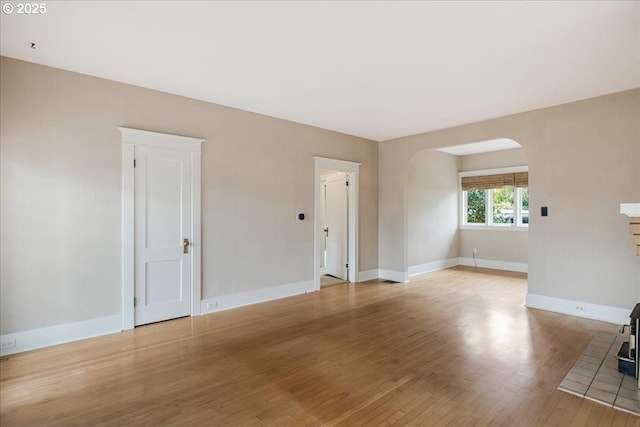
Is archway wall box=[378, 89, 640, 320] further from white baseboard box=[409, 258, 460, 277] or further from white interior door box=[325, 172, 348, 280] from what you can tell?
white interior door box=[325, 172, 348, 280]

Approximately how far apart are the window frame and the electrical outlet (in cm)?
868

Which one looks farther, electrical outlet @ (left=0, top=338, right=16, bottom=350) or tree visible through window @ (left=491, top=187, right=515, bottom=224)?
tree visible through window @ (left=491, top=187, right=515, bottom=224)

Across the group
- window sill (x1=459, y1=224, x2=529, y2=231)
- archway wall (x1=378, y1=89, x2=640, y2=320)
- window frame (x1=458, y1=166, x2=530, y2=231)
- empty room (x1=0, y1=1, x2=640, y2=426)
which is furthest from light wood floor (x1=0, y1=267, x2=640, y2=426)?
window frame (x1=458, y1=166, x2=530, y2=231)

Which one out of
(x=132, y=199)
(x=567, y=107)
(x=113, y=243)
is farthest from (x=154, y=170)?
(x=567, y=107)

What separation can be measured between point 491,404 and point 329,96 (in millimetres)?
3615

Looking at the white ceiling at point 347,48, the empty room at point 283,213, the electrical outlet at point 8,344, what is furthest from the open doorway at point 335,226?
the electrical outlet at point 8,344

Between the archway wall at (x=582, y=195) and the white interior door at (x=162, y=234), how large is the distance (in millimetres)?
4755

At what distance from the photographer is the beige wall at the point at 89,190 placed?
3.14m

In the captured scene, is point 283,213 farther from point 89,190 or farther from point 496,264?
point 496,264

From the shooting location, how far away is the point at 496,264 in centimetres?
779

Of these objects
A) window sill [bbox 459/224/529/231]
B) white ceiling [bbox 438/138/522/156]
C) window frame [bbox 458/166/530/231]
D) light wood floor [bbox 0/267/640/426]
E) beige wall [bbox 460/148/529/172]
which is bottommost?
light wood floor [bbox 0/267/640/426]

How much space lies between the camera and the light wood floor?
2.22 metres

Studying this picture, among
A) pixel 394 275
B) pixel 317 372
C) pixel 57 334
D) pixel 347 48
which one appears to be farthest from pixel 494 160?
pixel 57 334

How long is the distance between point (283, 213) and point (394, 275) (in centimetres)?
277
